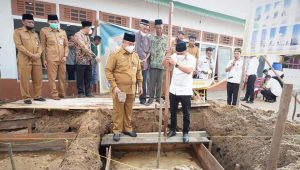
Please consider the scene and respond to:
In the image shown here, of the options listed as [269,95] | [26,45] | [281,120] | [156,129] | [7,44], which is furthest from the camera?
[269,95]

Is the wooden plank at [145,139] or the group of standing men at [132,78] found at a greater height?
the group of standing men at [132,78]

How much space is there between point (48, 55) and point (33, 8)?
5.94ft

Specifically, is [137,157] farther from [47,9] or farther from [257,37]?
[47,9]

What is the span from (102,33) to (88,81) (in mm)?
1795

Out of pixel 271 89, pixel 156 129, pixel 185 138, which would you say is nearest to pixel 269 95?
pixel 271 89

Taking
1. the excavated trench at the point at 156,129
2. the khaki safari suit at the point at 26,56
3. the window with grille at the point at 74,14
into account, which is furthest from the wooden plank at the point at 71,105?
the window with grille at the point at 74,14

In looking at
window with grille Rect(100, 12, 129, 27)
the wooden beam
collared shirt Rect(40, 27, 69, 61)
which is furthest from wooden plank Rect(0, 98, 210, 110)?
the wooden beam

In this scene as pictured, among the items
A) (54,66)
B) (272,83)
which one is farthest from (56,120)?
(272,83)

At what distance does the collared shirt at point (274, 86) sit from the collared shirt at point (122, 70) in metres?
8.01

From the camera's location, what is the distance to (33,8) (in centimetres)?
610

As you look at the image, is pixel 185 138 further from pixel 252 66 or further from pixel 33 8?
pixel 33 8

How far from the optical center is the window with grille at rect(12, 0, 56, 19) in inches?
231

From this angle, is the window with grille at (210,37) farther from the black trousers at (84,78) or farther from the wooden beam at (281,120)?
the wooden beam at (281,120)

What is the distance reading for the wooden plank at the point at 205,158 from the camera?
3854 millimetres
